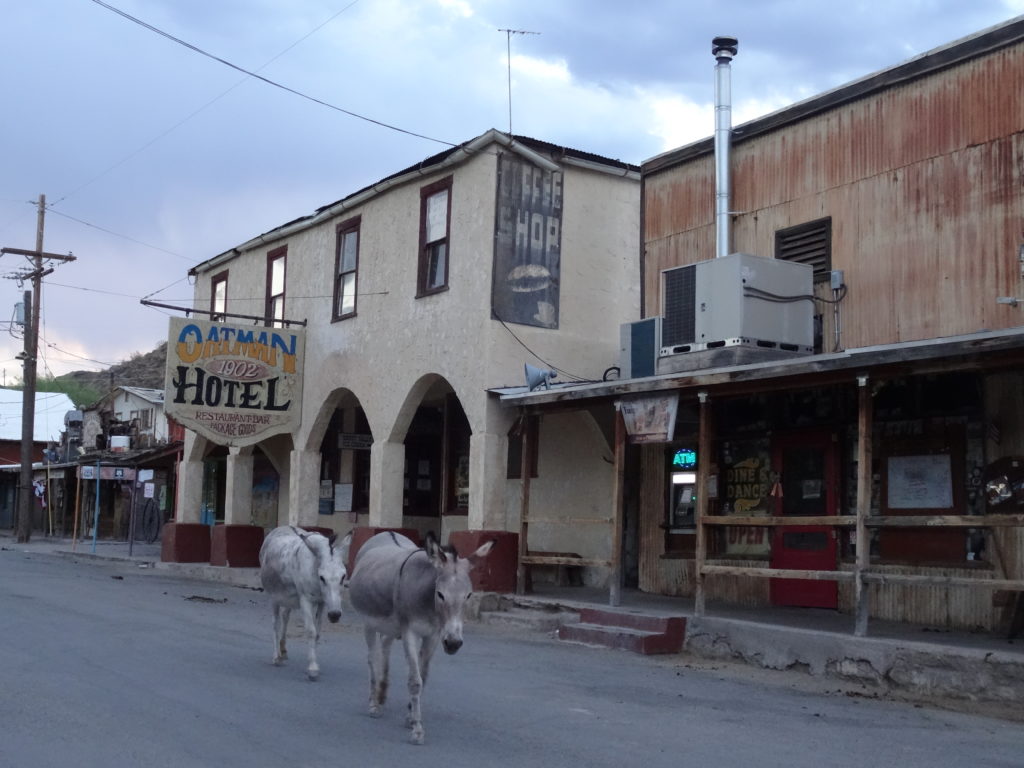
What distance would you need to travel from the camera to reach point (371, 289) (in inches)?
856

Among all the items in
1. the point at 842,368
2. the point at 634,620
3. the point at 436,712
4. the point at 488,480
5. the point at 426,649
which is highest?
the point at 842,368

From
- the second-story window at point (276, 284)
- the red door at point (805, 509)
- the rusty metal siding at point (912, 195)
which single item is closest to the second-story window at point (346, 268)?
the second-story window at point (276, 284)

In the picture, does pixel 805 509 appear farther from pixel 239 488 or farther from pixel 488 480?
pixel 239 488

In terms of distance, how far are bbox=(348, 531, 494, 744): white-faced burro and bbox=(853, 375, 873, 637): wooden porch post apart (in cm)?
525

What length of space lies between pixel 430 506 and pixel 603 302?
7604mm

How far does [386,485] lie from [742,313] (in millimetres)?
8211

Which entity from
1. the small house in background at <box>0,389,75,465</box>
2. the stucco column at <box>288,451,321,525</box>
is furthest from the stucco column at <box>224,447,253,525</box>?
the small house in background at <box>0,389,75,465</box>

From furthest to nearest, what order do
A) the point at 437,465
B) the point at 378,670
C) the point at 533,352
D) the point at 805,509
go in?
Result: the point at 437,465, the point at 533,352, the point at 805,509, the point at 378,670

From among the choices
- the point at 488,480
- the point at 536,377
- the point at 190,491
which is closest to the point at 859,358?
the point at 536,377

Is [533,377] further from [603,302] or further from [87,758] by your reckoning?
[87,758]

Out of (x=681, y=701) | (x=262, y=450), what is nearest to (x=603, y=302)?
(x=681, y=701)

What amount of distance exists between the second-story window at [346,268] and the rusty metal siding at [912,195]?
326 inches

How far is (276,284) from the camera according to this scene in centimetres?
2533

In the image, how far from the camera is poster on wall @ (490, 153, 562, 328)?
18.6 metres
